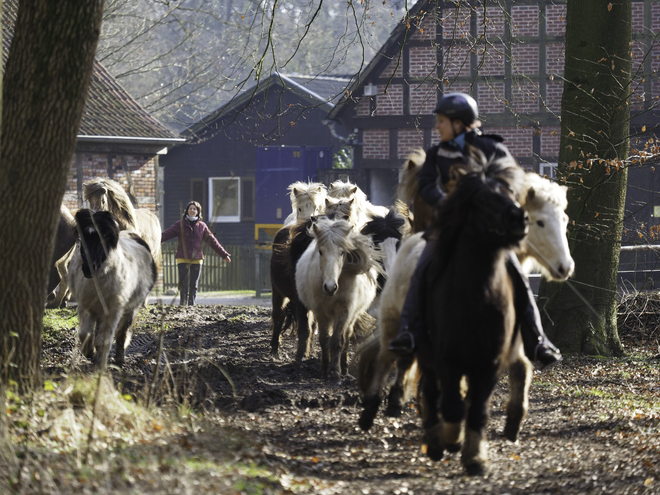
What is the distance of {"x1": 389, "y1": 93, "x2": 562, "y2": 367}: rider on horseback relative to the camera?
18.0 feet

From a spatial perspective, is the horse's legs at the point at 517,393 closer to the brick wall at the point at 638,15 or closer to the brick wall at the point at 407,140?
the brick wall at the point at 407,140

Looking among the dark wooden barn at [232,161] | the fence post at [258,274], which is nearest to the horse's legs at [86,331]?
the fence post at [258,274]

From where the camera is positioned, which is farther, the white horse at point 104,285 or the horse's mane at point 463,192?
the white horse at point 104,285

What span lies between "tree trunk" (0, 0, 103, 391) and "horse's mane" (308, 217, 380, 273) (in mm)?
3760

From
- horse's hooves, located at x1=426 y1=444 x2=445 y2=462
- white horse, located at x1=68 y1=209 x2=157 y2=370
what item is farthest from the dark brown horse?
white horse, located at x1=68 y1=209 x2=157 y2=370

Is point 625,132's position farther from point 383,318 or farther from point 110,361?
point 110,361

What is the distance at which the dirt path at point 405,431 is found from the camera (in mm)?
5195

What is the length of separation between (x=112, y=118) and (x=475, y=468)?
22.5 m

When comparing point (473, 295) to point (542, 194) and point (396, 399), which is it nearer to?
point (542, 194)

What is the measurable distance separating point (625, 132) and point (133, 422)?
749 centimetres

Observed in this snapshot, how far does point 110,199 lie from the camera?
10789 millimetres

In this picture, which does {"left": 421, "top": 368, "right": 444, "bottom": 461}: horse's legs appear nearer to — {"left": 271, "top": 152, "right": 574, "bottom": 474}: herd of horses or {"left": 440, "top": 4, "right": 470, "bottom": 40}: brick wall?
{"left": 271, "top": 152, "right": 574, "bottom": 474}: herd of horses

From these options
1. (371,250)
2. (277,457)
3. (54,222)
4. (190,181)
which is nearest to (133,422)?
(277,457)

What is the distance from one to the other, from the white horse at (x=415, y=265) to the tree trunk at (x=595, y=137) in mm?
3867
